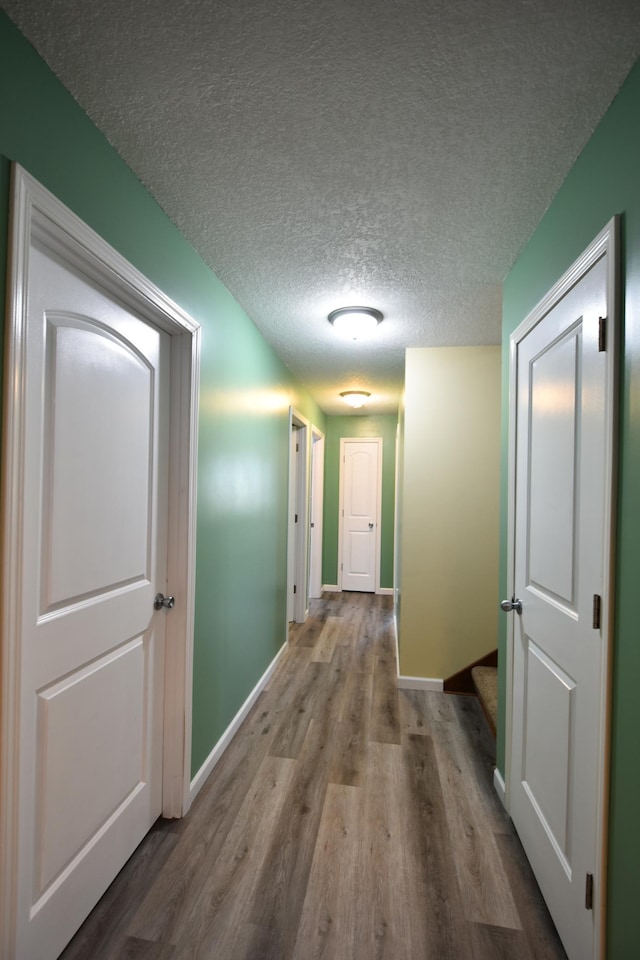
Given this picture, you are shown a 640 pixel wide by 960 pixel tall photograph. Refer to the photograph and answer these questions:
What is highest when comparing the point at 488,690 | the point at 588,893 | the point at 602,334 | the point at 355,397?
the point at 355,397

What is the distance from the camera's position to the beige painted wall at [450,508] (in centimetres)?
316

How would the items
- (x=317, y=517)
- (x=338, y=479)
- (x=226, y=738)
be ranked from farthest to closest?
(x=338, y=479)
(x=317, y=517)
(x=226, y=738)

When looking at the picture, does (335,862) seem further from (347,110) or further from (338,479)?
(338,479)

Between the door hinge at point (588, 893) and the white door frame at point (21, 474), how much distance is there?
1432 mm

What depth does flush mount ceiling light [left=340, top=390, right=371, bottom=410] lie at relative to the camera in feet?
15.5

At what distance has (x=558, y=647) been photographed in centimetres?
144

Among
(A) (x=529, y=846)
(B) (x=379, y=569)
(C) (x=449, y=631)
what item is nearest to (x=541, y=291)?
(A) (x=529, y=846)

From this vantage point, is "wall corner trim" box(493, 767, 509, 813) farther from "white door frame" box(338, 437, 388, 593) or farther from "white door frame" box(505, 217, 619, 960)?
"white door frame" box(338, 437, 388, 593)

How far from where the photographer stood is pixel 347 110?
48.3 inches

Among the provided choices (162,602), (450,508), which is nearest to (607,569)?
(162,602)

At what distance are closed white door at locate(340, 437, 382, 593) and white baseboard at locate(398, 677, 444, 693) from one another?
2881 millimetres

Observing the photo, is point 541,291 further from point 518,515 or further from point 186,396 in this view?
point 186,396

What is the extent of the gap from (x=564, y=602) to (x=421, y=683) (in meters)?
2.11

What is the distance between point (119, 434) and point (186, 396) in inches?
16.9
